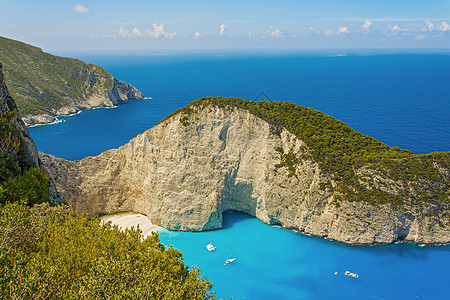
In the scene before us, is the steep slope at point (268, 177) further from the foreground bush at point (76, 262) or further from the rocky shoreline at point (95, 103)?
the rocky shoreline at point (95, 103)

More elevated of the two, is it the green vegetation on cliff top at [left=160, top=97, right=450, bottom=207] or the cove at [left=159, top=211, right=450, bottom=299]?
the green vegetation on cliff top at [left=160, top=97, right=450, bottom=207]

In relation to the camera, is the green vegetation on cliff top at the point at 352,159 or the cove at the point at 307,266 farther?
the green vegetation on cliff top at the point at 352,159

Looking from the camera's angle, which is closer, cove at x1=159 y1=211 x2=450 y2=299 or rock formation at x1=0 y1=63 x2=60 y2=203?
rock formation at x1=0 y1=63 x2=60 y2=203

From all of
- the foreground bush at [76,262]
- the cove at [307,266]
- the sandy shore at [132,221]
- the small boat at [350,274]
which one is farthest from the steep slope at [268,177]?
the foreground bush at [76,262]

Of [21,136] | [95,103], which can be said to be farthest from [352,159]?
[95,103]

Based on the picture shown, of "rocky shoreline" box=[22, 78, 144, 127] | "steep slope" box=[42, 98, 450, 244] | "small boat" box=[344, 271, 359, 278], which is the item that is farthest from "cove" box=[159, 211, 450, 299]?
"rocky shoreline" box=[22, 78, 144, 127]

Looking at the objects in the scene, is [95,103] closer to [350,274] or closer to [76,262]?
[350,274]

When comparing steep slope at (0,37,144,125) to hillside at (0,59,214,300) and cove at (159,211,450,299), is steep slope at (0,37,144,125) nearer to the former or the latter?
cove at (159,211,450,299)
